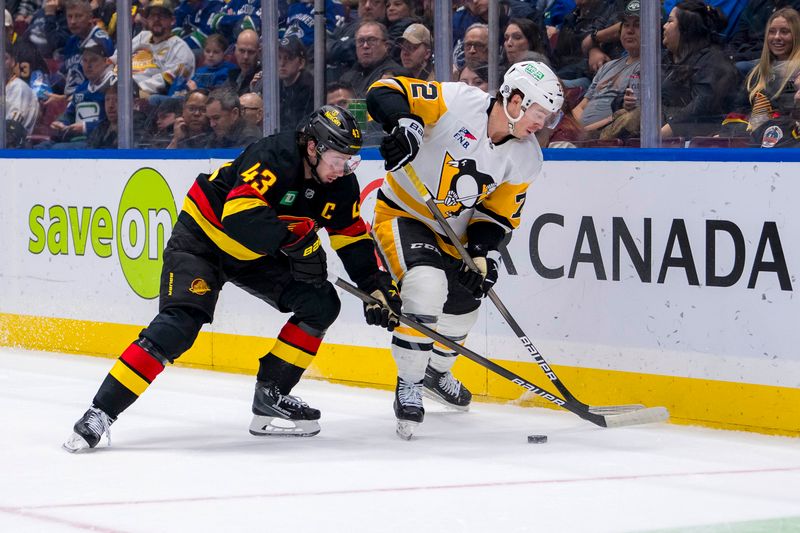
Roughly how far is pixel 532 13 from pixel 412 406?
1676 millimetres

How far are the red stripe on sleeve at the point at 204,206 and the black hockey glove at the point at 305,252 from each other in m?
0.20

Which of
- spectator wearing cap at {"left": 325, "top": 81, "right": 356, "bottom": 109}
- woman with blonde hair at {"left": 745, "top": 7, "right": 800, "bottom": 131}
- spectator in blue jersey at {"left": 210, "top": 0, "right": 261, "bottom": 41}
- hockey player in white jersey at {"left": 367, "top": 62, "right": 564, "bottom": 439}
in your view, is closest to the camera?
hockey player in white jersey at {"left": 367, "top": 62, "right": 564, "bottom": 439}

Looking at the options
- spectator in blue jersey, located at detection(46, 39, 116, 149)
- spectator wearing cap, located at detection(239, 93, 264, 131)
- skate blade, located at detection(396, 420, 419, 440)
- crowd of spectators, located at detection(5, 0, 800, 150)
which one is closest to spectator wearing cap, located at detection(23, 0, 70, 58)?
crowd of spectators, located at detection(5, 0, 800, 150)

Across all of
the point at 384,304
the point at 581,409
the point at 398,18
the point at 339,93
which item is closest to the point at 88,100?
the point at 339,93

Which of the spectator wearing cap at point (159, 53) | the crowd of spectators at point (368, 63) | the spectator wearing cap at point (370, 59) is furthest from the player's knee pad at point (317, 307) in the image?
the spectator wearing cap at point (159, 53)

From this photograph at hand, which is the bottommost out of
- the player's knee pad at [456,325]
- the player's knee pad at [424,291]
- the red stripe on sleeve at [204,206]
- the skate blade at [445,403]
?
the skate blade at [445,403]

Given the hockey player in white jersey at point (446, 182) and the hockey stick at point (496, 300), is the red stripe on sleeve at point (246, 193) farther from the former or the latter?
the hockey stick at point (496, 300)

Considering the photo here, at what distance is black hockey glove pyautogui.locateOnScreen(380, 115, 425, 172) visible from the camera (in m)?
4.04

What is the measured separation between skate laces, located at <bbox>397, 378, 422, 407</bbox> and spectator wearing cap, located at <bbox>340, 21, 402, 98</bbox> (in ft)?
5.61

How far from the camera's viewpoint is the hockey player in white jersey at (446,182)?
4145 mm

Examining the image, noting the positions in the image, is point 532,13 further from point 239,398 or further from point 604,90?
point 239,398

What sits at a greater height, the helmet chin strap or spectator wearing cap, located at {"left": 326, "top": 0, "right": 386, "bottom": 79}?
spectator wearing cap, located at {"left": 326, "top": 0, "right": 386, "bottom": 79}

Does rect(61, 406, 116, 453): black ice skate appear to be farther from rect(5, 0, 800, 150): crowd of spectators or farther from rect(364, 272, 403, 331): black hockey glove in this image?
rect(5, 0, 800, 150): crowd of spectators

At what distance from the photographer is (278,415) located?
4.22m
